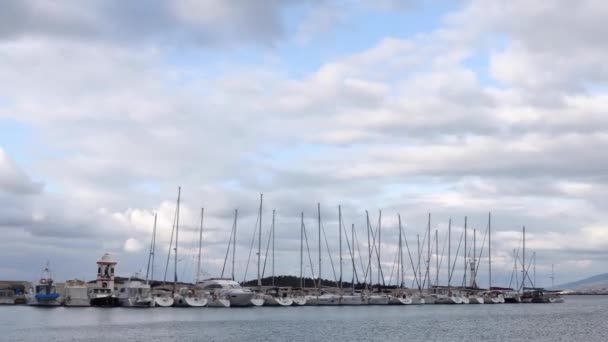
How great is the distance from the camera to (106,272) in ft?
441

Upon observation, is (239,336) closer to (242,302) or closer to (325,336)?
(325,336)

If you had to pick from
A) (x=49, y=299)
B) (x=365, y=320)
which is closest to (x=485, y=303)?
(x=365, y=320)

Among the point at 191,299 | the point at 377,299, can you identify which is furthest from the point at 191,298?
the point at 377,299

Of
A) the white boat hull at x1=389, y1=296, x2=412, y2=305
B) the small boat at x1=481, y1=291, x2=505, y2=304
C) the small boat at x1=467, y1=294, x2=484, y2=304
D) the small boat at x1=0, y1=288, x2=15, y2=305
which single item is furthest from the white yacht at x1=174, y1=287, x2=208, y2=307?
the small boat at x1=481, y1=291, x2=505, y2=304

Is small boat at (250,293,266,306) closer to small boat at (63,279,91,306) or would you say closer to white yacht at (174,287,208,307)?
white yacht at (174,287,208,307)

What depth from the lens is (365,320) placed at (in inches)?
4026

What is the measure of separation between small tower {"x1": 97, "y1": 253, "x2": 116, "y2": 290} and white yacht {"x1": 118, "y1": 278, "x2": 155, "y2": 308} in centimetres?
263

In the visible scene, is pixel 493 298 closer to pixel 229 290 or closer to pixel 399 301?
pixel 399 301

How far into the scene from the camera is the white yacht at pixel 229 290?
131 metres

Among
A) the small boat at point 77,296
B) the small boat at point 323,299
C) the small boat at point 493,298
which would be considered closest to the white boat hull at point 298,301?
the small boat at point 323,299

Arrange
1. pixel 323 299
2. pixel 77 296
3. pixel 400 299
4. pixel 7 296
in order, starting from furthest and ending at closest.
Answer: pixel 7 296
pixel 400 299
pixel 323 299
pixel 77 296

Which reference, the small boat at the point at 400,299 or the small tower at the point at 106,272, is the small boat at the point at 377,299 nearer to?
the small boat at the point at 400,299

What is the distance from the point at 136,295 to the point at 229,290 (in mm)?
15992

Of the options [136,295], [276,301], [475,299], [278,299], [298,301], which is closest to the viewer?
[136,295]
